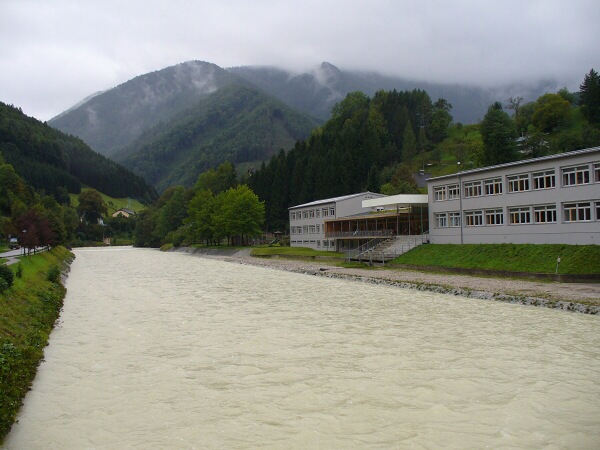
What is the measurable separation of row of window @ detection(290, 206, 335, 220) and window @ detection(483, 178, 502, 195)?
28369 millimetres

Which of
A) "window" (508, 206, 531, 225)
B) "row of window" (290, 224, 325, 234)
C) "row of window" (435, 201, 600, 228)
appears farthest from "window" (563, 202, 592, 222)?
"row of window" (290, 224, 325, 234)

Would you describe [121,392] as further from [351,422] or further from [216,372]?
[351,422]

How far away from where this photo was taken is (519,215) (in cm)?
4244

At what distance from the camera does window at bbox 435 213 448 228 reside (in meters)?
51.8

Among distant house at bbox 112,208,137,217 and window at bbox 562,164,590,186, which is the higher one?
distant house at bbox 112,208,137,217

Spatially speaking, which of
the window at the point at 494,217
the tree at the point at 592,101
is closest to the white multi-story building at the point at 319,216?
the window at the point at 494,217

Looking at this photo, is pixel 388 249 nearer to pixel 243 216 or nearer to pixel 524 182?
pixel 524 182

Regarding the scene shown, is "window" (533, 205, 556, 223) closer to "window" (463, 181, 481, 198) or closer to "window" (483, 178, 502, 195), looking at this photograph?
"window" (483, 178, 502, 195)

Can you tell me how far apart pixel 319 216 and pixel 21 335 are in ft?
200

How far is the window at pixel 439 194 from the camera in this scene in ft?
172

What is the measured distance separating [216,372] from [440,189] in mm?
42975

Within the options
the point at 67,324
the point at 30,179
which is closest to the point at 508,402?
the point at 67,324

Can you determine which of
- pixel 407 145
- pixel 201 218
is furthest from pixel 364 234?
pixel 407 145

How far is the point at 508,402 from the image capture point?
37.8ft
